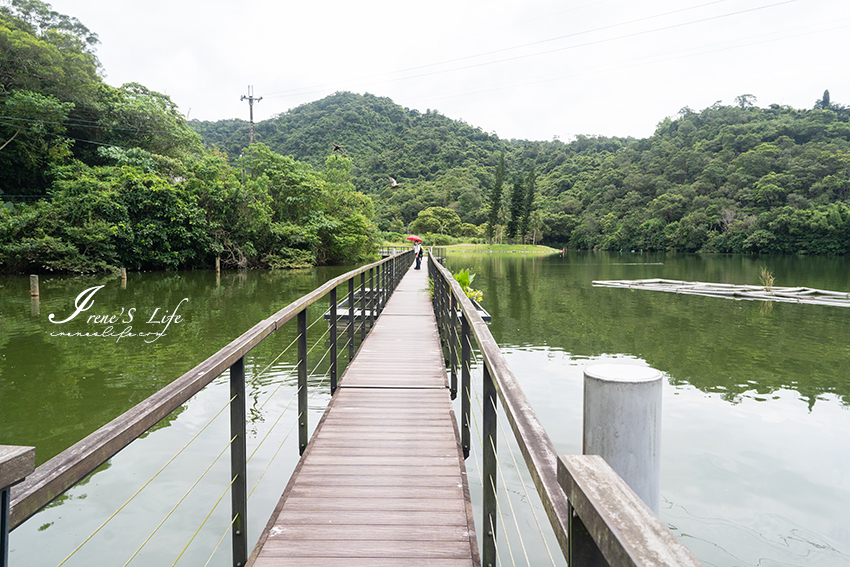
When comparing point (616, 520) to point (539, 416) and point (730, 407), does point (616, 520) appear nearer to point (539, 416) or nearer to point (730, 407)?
point (539, 416)

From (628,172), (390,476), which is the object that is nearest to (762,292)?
(390,476)

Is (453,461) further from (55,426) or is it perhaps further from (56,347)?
(56,347)

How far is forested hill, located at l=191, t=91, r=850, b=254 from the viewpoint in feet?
152

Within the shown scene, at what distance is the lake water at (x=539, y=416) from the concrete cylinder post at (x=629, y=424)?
1.81 ft

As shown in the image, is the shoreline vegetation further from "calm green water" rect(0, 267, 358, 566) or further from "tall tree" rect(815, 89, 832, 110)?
"calm green water" rect(0, 267, 358, 566)

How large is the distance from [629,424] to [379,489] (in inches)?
64.6

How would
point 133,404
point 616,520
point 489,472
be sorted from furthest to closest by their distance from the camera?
point 133,404 → point 489,472 → point 616,520

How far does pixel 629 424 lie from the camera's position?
1072 millimetres

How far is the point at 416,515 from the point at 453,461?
587 millimetres

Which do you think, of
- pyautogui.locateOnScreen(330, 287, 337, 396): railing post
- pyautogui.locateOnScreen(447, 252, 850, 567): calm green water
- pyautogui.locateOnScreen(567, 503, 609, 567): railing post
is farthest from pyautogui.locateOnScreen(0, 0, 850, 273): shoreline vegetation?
pyautogui.locateOnScreen(567, 503, 609, 567): railing post

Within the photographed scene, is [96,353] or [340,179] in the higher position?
[340,179]

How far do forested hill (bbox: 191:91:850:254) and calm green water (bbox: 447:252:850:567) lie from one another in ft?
140

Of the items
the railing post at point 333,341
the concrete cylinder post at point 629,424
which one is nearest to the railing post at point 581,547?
the concrete cylinder post at point 629,424

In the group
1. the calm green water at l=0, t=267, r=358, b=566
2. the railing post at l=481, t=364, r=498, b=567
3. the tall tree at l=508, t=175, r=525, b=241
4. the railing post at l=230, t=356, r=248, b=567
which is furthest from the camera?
the tall tree at l=508, t=175, r=525, b=241
